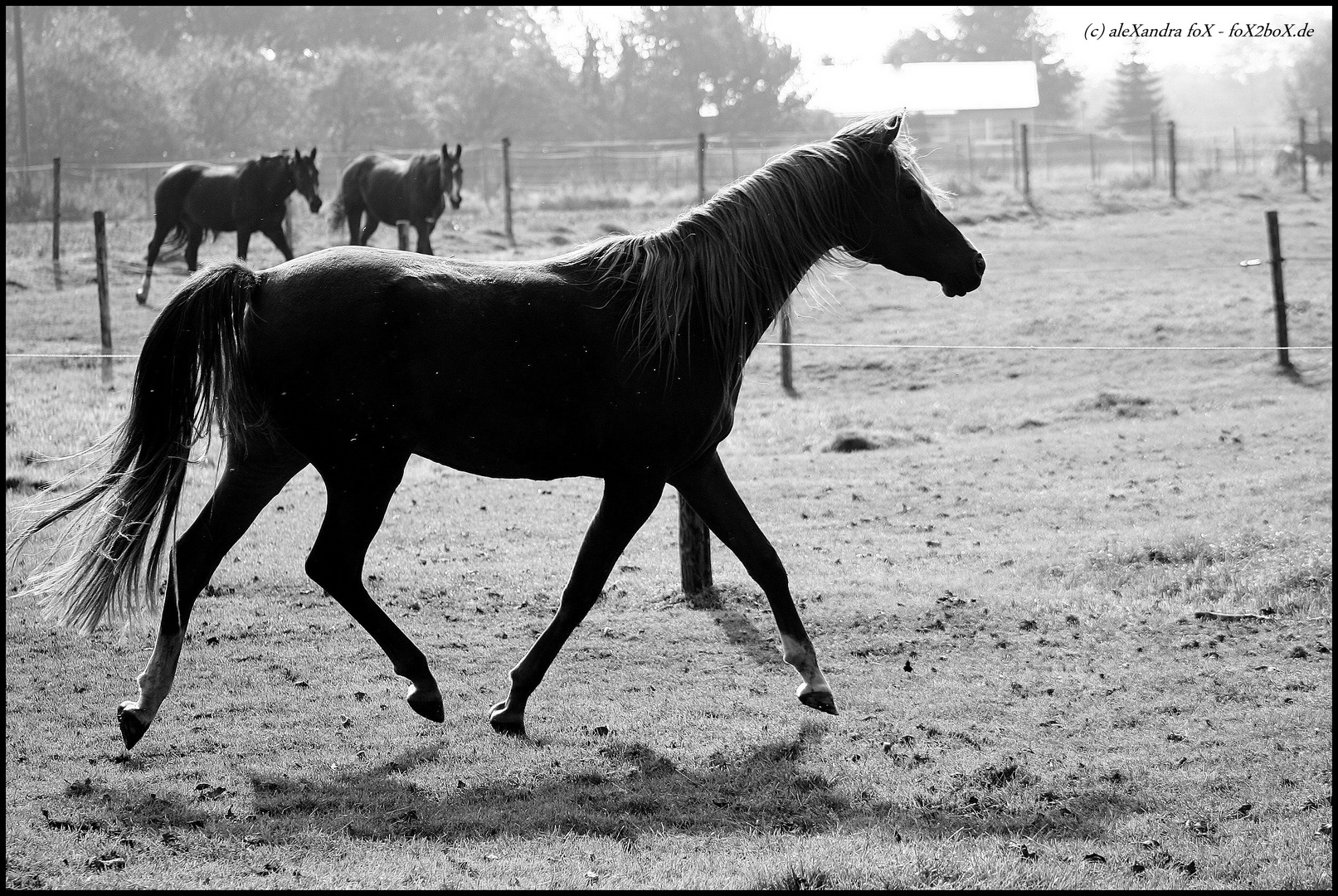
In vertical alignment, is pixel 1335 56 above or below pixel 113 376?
above

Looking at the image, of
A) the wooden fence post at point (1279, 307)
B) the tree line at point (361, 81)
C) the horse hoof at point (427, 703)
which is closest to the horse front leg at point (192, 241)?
the wooden fence post at point (1279, 307)

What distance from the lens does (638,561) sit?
818cm

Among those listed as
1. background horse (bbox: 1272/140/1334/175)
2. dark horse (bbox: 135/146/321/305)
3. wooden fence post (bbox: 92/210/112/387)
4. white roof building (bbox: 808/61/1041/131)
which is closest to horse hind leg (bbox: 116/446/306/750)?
wooden fence post (bbox: 92/210/112/387)

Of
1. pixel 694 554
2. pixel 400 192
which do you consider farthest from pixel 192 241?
pixel 694 554

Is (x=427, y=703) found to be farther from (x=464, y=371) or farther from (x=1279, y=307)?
(x=1279, y=307)

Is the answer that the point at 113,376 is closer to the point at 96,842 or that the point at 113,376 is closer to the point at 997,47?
the point at 96,842

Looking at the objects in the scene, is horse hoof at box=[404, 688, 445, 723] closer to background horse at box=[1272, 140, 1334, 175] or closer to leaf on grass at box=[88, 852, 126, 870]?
leaf on grass at box=[88, 852, 126, 870]

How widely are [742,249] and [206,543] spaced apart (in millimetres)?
2436

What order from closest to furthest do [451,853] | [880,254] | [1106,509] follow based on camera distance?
[451,853]
[880,254]
[1106,509]

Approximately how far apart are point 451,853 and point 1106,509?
21.5 feet

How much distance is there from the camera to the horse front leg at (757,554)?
5191 millimetres

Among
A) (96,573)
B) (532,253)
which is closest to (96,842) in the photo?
(96,573)

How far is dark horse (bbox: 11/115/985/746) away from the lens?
4754 mm

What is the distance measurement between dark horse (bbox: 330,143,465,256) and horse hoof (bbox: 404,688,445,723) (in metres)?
13.4
